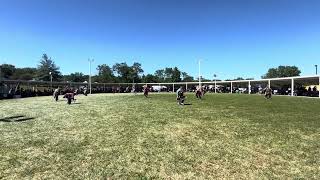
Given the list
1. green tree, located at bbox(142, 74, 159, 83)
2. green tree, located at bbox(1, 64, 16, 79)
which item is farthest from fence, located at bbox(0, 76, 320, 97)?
green tree, located at bbox(1, 64, 16, 79)

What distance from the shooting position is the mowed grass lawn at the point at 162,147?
14.8 m

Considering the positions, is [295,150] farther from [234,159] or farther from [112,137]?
[112,137]

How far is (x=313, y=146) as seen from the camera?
18094mm

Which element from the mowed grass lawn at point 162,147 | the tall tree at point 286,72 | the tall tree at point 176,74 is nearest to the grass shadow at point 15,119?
the mowed grass lawn at point 162,147

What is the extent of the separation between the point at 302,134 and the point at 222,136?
4.35 m

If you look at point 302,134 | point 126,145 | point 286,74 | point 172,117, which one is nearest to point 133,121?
point 172,117

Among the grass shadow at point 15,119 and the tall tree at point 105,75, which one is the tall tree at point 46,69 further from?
the grass shadow at point 15,119

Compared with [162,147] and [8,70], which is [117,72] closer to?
[8,70]

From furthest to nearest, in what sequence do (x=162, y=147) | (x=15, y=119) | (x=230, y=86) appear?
(x=230, y=86) < (x=15, y=119) < (x=162, y=147)

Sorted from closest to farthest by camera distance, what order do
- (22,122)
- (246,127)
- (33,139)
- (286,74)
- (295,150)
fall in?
(295,150) → (33,139) → (246,127) → (22,122) → (286,74)

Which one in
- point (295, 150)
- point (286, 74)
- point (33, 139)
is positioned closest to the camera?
point (295, 150)

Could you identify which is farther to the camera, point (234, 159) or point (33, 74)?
point (33, 74)

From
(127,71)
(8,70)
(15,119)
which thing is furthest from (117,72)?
(15,119)

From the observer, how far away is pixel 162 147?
58.9ft
